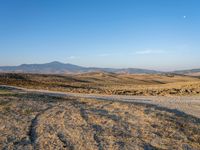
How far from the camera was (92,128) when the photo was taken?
15258mm

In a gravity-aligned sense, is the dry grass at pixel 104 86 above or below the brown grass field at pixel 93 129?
below

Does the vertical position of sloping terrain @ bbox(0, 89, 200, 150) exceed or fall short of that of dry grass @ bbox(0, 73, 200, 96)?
it exceeds it

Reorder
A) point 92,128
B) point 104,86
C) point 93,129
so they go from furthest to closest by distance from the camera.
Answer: point 104,86, point 92,128, point 93,129

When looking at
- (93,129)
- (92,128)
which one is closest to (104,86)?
(92,128)

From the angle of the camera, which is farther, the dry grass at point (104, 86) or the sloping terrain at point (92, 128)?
the dry grass at point (104, 86)

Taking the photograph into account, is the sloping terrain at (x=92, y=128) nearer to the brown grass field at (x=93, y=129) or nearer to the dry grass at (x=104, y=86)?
the brown grass field at (x=93, y=129)

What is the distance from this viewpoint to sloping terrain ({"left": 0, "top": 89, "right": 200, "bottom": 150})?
41.8 ft

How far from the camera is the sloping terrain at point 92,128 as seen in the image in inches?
501

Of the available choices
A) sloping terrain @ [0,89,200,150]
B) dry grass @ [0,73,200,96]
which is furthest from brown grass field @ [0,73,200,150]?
dry grass @ [0,73,200,96]

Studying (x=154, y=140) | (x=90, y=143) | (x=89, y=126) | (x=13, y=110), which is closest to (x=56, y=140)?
(x=90, y=143)

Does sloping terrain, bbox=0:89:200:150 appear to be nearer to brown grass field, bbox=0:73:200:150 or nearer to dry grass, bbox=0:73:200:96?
brown grass field, bbox=0:73:200:150

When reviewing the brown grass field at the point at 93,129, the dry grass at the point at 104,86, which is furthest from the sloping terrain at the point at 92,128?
the dry grass at the point at 104,86

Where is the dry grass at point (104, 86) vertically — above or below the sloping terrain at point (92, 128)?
below

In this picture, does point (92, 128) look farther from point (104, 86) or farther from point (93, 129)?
point (104, 86)
